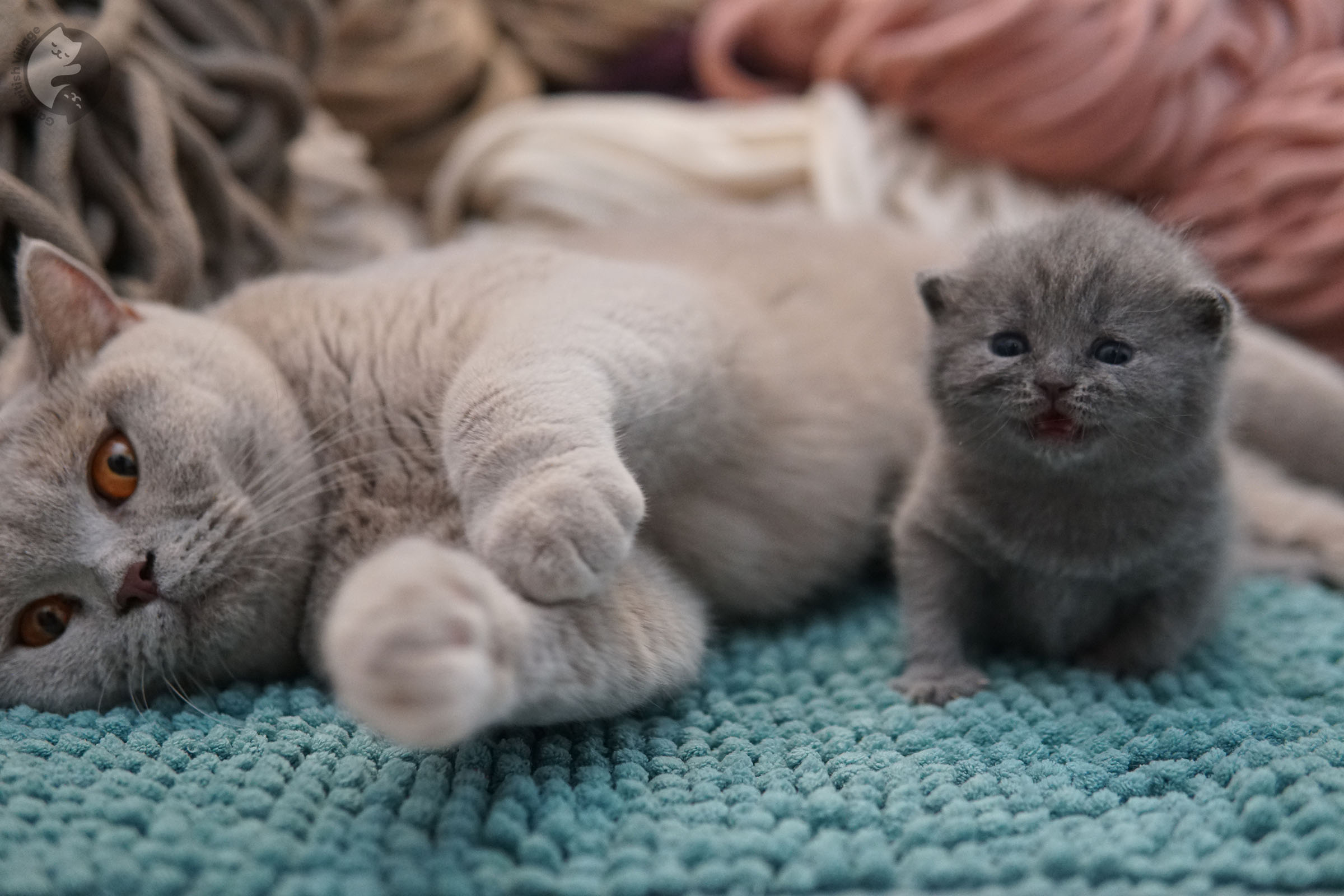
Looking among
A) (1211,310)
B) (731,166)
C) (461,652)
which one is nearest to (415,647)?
(461,652)

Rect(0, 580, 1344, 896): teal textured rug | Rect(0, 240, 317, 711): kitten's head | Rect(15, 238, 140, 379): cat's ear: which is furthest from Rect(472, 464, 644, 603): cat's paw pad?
Rect(15, 238, 140, 379): cat's ear

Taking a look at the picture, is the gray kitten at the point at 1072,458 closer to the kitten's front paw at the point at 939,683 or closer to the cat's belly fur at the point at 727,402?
the kitten's front paw at the point at 939,683

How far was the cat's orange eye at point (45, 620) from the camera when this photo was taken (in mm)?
1063

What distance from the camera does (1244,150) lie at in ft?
5.59

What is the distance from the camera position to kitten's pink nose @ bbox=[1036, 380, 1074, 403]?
1.01m

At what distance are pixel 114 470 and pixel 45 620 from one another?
16 cm

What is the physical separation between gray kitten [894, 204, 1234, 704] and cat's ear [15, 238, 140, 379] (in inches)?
35.8

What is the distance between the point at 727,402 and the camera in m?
1.28

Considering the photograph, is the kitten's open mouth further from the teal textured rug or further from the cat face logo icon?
the cat face logo icon

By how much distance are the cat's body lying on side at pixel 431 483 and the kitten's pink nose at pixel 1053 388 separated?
38cm

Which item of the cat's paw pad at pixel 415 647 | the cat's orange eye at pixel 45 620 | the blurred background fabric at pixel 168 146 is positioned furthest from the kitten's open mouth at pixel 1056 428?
the blurred background fabric at pixel 168 146

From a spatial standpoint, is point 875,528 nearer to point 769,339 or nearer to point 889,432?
point 889,432

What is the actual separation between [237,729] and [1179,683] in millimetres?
942

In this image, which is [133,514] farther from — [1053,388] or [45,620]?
[1053,388]
